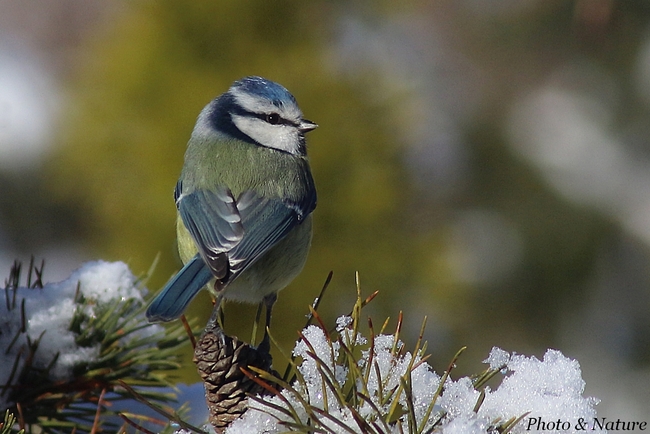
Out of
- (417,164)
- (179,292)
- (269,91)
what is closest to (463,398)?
(179,292)

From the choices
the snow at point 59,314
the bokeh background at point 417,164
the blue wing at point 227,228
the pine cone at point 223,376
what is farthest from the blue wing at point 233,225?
the bokeh background at point 417,164

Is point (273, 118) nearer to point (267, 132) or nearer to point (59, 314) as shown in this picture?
point (267, 132)

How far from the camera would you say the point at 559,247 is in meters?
2.11

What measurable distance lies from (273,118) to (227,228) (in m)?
0.34

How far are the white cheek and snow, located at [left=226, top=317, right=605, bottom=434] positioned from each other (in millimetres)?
713

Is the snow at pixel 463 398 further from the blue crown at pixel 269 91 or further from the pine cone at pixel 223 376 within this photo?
the blue crown at pixel 269 91

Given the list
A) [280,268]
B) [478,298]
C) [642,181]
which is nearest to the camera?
[280,268]

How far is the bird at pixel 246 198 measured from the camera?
1025 millimetres

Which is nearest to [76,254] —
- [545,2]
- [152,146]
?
[152,146]

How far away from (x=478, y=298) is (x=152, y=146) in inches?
40.8

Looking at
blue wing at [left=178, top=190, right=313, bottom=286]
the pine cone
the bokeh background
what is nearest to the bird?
blue wing at [left=178, top=190, right=313, bottom=286]

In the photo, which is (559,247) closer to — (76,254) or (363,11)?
(363,11)

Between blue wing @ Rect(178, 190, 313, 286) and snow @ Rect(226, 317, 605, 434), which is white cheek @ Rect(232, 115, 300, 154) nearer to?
blue wing @ Rect(178, 190, 313, 286)

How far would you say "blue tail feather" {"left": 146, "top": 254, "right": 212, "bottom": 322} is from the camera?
784 mm
